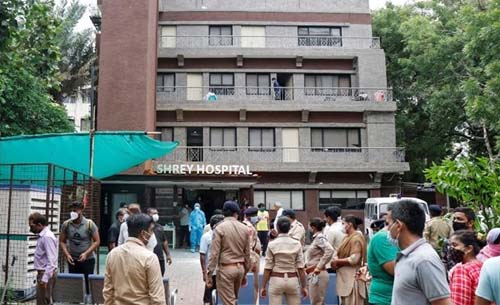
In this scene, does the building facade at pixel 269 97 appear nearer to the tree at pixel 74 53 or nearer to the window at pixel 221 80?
the window at pixel 221 80

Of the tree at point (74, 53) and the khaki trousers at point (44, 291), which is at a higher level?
the tree at point (74, 53)

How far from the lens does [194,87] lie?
29.8 m

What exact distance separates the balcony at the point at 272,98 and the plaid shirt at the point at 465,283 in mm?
→ 24692

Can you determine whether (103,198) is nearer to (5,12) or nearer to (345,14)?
(5,12)

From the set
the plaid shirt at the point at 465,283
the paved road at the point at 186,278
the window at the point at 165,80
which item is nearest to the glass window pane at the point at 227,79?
the window at the point at 165,80

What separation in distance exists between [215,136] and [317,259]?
21.6m

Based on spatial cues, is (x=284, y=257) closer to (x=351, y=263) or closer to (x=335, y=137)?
(x=351, y=263)

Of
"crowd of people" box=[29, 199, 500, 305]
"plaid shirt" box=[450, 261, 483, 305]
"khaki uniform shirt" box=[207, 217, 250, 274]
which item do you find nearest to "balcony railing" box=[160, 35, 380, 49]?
"crowd of people" box=[29, 199, 500, 305]

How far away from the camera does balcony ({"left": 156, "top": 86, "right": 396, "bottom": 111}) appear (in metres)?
28.4

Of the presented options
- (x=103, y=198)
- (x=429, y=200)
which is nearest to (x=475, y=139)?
(x=429, y=200)

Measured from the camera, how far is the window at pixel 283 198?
28.4 metres

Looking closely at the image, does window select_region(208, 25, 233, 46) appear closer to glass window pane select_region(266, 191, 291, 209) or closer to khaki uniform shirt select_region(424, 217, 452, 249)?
glass window pane select_region(266, 191, 291, 209)

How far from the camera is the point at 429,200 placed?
3294 centimetres

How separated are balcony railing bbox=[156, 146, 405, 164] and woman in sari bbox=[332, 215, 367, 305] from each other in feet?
68.8
